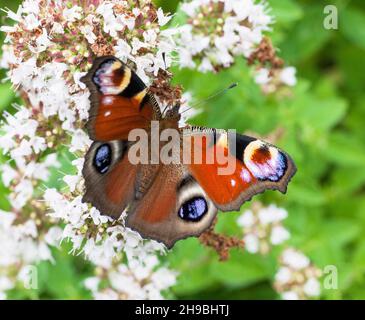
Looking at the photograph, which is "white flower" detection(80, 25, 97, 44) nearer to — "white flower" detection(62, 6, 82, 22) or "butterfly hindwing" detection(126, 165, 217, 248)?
"white flower" detection(62, 6, 82, 22)

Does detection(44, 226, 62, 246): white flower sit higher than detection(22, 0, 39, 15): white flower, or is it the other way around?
detection(22, 0, 39, 15): white flower

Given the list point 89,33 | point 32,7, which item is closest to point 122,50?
point 89,33

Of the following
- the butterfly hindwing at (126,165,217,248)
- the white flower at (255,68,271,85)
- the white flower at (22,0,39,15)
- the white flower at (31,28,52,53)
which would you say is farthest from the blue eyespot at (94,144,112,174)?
the white flower at (255,68,271,85)

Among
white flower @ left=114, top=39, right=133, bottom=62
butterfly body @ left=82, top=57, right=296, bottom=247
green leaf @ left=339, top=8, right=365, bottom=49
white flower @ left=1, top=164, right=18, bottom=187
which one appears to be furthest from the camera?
green leaf @ left=339, top=8, right=365, bottom=49

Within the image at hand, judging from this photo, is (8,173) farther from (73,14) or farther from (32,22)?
(73,14)

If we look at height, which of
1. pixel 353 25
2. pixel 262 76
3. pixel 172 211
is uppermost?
pixel 353 25

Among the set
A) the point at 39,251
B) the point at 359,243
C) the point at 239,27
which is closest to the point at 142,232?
the point at 39,251

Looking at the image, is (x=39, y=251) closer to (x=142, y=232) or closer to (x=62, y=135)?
(x=62, y=135)

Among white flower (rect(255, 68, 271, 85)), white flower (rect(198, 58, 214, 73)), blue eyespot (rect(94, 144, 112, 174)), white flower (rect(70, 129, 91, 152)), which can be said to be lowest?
blue eyespot (rect(94, 144, 112, 174))
